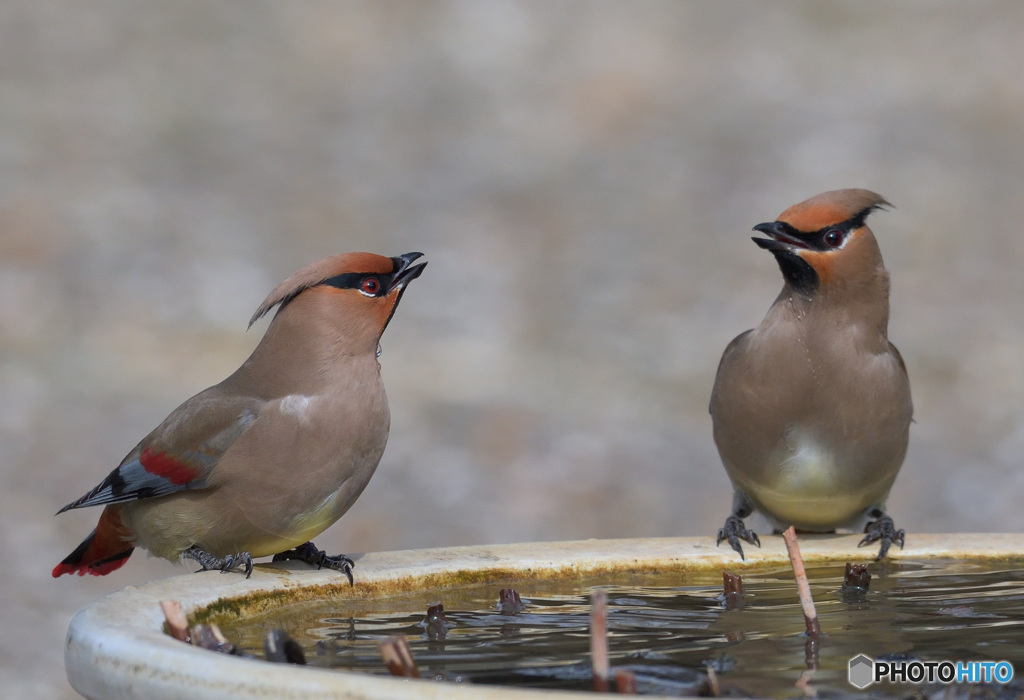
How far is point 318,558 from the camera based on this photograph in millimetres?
3832

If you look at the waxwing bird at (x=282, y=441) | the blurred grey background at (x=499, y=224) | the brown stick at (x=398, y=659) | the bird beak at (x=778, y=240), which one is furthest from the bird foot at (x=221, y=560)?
the blurred grey background at (x=499, y=224)

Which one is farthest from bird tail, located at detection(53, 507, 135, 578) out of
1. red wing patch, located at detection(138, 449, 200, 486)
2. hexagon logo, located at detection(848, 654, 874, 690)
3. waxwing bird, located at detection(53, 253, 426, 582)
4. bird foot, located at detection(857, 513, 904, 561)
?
hexagon logo, located at detection(848, 654, 874, 690)

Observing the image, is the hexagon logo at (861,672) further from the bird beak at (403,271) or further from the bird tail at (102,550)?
the bird tail at (102,550)

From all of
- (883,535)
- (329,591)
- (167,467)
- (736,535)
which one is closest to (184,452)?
(167,467)

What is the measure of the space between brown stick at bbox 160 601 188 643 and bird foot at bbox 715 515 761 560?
181 centimetres

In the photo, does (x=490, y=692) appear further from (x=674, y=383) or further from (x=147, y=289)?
(x=147, y=289)

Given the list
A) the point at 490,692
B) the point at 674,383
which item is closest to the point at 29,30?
the point at 674,383

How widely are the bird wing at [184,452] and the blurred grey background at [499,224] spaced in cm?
313

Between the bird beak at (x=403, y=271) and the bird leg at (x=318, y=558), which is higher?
the bird beak at (x=403, y=271)

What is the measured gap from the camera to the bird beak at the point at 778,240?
4199 millimetres

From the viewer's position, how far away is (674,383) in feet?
34.4

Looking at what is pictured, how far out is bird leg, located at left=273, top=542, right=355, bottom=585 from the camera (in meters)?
3.56

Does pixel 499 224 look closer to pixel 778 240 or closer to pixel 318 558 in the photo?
pixel 778 240

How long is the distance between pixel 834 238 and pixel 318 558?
5.78 ft
